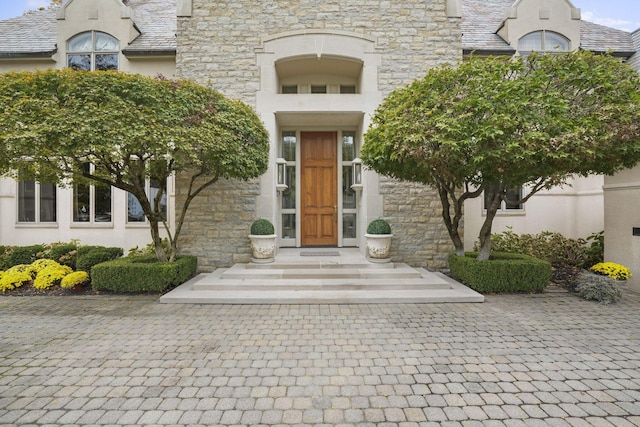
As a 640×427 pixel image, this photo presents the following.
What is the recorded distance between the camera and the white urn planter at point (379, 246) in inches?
280

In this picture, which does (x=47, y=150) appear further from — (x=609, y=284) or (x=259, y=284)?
(x=609, y=284)

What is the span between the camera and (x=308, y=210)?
29.2ft

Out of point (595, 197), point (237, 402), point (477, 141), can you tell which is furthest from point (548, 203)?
point (237, 402)

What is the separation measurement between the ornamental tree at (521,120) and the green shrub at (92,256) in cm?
714

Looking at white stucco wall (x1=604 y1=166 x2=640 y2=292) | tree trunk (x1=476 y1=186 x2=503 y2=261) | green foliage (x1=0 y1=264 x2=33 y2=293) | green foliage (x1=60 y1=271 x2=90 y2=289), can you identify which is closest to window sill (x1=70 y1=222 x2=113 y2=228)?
green foliage (x1=0 y1=264 x2=33 y2=293)

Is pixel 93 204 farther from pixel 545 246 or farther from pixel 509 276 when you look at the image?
pixel 545 246

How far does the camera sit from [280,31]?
7.94 m

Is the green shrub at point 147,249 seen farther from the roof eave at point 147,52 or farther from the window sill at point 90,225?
the roof eave at point 147,52

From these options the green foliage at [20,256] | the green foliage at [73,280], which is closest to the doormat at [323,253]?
the green foliage at [73,280]

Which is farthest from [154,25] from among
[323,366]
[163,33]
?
[323,366]

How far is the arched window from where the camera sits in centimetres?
885

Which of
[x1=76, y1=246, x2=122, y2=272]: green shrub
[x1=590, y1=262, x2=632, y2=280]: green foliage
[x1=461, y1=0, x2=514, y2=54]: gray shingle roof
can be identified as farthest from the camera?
[x1=461, y1=0, x2=514, y2=54]: gray shingle roof

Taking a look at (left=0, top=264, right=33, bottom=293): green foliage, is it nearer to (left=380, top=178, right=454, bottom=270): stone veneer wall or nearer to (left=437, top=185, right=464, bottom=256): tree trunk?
(left=380, top=178, right=454, bottom=270): stone veneer wall

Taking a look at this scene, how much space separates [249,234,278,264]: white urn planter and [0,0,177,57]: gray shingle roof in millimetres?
6059
